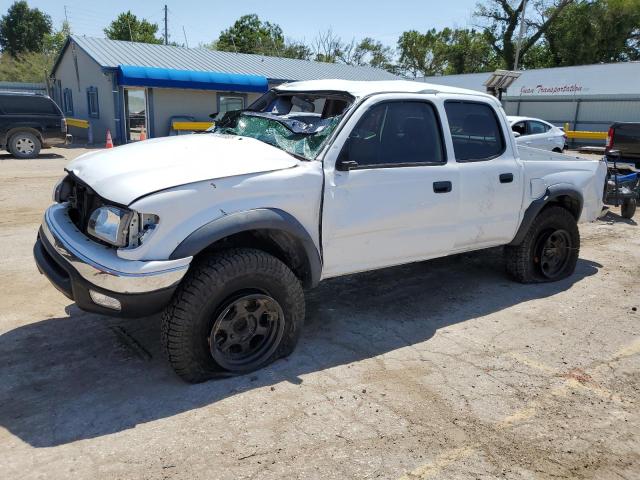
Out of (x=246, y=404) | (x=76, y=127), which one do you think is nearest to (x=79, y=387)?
(x=246, y=404)

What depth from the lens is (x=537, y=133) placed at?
16.0 meters

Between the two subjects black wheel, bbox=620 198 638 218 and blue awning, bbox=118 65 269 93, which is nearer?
black wheel, bbox=620 198 638 218

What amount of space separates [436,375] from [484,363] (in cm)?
45

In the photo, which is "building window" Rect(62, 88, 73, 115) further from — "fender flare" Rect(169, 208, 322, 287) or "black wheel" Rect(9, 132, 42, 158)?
"fender flare" Rect(169, 208, 322, 287)

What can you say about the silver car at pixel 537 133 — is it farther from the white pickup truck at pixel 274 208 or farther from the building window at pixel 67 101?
the building window at pixel 67 101

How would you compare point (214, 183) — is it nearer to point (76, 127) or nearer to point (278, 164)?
point (278, 164)

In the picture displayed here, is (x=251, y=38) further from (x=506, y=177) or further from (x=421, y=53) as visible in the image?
(x=506, y=177)

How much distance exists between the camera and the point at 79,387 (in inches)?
138

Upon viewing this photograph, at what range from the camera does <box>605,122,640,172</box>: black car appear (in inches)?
458

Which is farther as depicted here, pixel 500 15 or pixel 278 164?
pixel 500 15

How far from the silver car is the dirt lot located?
34.6ft

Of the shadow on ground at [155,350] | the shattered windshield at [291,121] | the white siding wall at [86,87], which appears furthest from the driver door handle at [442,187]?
the white siding wall at [86,87]

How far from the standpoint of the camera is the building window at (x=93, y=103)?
79.0 feet

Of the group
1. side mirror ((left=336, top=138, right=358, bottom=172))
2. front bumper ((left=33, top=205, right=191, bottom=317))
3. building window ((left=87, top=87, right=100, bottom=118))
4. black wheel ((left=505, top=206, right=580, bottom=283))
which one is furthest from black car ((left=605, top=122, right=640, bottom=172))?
building window ((left=87, top=87, right=100, bottom=118))
